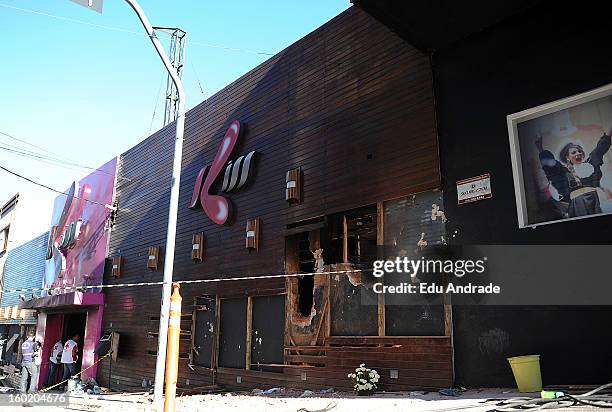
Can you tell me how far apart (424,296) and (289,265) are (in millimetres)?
4147

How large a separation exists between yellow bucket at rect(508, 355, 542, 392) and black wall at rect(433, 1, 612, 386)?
32 centimetres

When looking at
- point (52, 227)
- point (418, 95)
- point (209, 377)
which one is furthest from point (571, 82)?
point (52, 227)

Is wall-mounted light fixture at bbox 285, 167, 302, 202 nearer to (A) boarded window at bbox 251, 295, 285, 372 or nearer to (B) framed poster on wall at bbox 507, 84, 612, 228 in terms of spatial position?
(A) boarded window at bbox 251, 295, 285, 372

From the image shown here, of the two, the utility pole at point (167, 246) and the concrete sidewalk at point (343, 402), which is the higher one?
the utility pole at point (167, 246)

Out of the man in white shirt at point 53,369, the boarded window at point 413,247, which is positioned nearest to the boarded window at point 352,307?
the boarded window at point 413,247

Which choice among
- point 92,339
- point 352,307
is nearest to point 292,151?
point 352,307

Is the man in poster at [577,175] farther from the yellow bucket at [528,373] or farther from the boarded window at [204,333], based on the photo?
the boarded window at [204,333]

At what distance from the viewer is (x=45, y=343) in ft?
80.1

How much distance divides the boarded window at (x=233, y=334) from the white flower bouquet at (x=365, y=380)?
4.40m

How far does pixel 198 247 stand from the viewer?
15523mm

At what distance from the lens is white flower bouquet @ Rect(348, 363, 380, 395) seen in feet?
30.6

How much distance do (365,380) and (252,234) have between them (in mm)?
5440

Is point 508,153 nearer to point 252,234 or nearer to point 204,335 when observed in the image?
point 252,234

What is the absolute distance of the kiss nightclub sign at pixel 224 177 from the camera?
14.3 m
